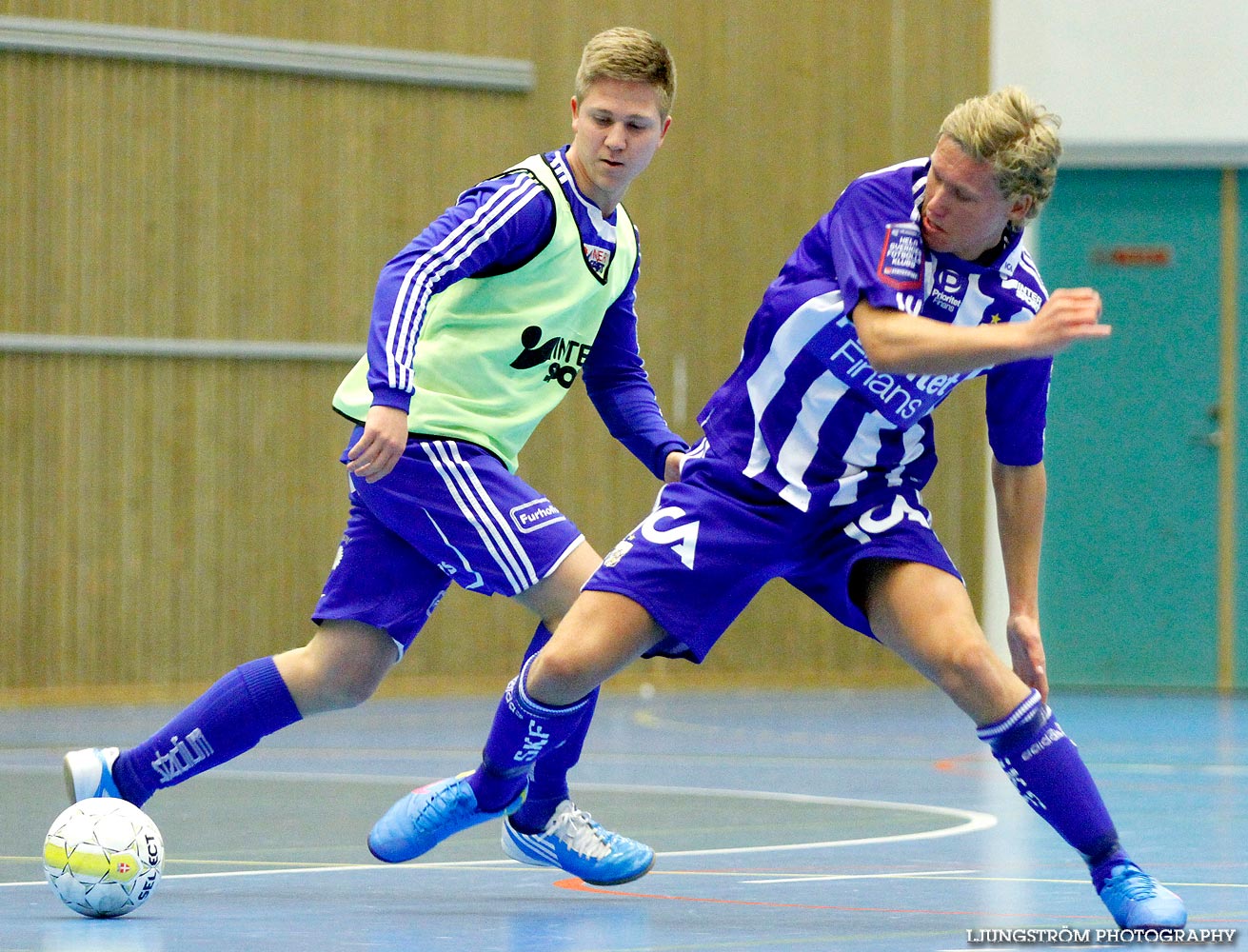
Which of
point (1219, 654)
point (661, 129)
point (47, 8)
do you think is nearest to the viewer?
point (661, 129)

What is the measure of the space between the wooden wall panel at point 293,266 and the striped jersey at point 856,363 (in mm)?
6744

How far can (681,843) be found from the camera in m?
4.85

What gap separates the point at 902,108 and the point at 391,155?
318cm

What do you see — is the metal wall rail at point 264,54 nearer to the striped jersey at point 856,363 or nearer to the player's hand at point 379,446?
the player's hand at point 379,446

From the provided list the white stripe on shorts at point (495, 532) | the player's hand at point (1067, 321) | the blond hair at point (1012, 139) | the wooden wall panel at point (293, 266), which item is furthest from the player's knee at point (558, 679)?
the wooden wall panel at point (293, 266)

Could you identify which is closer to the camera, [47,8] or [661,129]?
[661,129]

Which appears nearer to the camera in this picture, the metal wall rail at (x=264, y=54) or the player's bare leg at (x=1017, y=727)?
the player's bare leg at (x=1017, y=727)

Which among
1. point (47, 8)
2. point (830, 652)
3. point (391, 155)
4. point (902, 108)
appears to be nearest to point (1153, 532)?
point (830, 652)

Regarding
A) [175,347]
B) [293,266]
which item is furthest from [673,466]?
[293,266]

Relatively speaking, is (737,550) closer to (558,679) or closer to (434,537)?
(558,679)

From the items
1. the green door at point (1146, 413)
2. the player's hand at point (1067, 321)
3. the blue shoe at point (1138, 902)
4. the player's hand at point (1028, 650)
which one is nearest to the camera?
the player's hand at point (1067, 321)

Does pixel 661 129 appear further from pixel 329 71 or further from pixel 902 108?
pixel 902 108

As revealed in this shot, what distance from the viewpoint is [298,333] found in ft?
33.7

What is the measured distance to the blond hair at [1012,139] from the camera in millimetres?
3219
